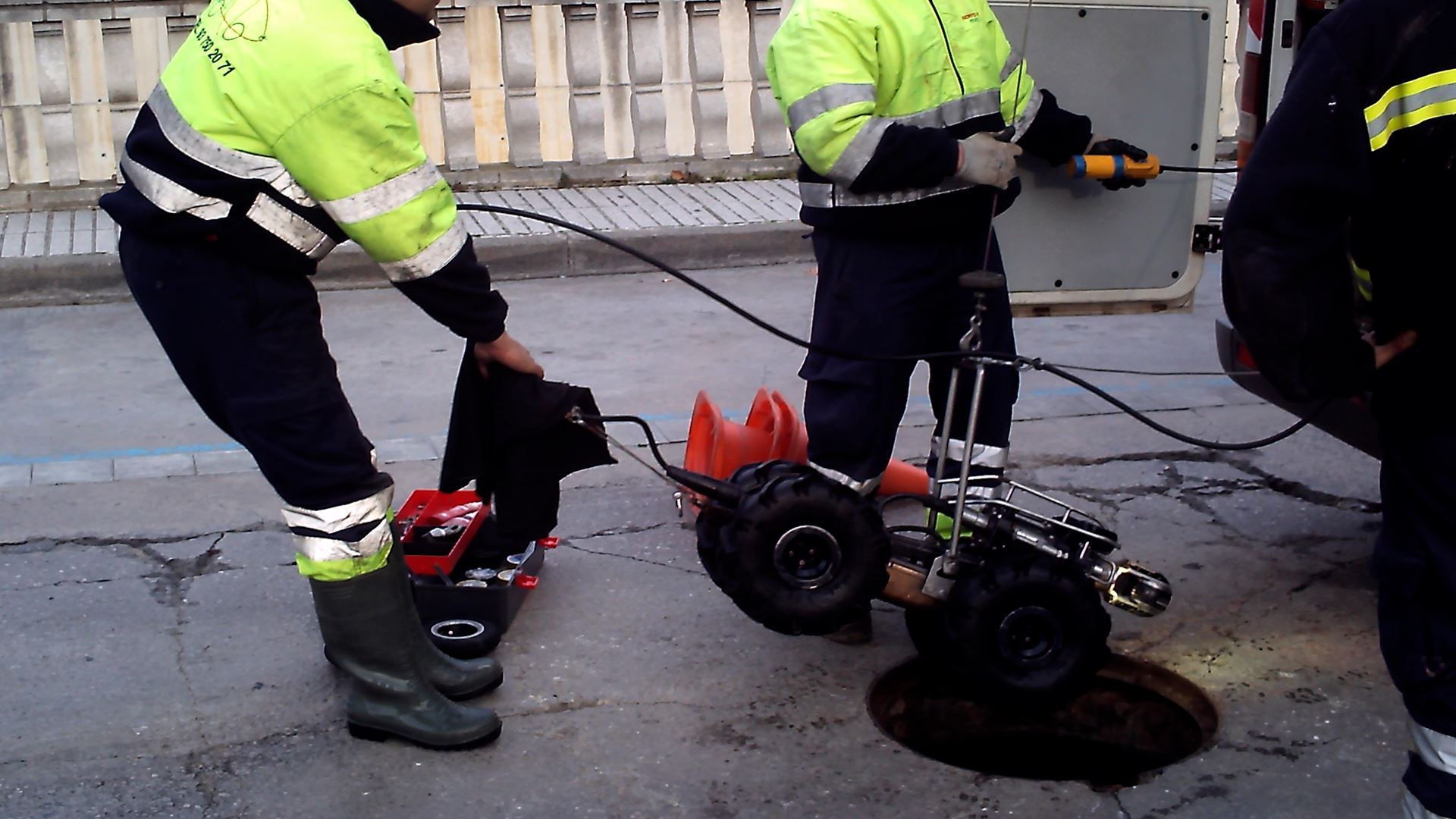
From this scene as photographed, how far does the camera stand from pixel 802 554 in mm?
3225

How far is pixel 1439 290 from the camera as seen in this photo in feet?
6.91

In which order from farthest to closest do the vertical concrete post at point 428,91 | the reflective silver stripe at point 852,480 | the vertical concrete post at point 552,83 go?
the vertical concrete post at point 552,83, the vertical concrete post at point 428,91, the reflective silver stripe at point 852,480

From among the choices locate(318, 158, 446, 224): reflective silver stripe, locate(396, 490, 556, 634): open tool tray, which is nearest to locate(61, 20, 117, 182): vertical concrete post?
locate(396, 490, 556, 634): open tool tray

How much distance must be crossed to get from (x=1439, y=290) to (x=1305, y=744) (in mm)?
1532

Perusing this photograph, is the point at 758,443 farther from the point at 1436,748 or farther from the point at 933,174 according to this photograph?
the point at 1436,748

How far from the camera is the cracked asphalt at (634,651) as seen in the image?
3.17 metres

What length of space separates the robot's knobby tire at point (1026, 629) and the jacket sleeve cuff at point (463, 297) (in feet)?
3.83

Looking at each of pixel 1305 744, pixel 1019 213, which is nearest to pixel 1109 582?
pixel 1305 744

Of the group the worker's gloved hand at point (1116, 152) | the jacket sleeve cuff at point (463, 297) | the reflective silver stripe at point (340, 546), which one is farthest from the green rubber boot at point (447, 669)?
the worker's gloved hand at point (1116, 152)

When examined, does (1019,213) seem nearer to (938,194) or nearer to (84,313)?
(938,194)

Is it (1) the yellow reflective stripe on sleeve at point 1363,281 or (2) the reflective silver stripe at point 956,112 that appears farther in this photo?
(2) the reflective silver stripe at point 956,112

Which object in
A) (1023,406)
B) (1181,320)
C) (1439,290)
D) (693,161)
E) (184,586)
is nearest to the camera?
(1439,290)

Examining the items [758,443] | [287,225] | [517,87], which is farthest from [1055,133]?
[517,87]

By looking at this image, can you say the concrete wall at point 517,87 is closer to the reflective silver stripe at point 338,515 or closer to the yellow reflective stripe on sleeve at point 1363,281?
the reflective silver stripe at point 338,515
